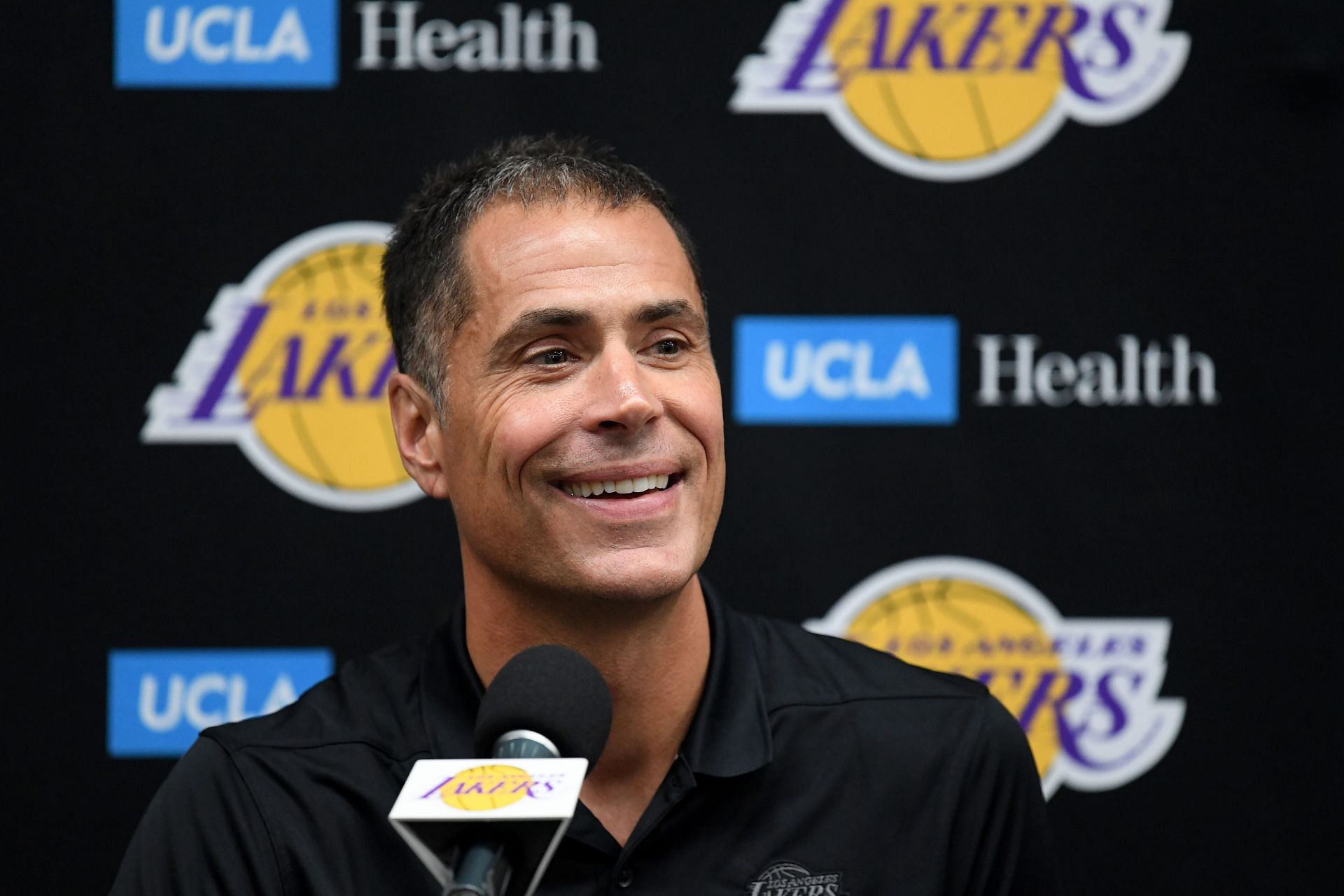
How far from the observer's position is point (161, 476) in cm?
174

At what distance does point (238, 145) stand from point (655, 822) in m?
1.08

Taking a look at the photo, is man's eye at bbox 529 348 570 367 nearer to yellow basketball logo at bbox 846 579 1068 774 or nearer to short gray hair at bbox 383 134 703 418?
short gray hair at bbox 383 134 703 418

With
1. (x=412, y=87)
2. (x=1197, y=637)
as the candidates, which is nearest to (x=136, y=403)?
(x=412, y=87)

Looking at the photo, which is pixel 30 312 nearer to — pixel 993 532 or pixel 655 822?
pixel 655 822

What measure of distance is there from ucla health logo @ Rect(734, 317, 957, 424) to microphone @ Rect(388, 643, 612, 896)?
949 millimetres

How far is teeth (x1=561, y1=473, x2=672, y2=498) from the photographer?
47.2 inches

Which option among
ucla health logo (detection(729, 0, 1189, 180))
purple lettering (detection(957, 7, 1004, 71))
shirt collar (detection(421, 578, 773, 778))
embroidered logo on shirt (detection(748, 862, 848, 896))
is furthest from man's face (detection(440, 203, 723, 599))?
purple lettering (detection(957, 7, 1004, 71))

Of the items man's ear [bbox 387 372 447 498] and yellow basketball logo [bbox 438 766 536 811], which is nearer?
yellow basketball logo [bbox 438 766 536 811]

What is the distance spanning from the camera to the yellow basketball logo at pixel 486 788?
0.71 metres

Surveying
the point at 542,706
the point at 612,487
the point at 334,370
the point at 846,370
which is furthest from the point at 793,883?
the point at 334,370

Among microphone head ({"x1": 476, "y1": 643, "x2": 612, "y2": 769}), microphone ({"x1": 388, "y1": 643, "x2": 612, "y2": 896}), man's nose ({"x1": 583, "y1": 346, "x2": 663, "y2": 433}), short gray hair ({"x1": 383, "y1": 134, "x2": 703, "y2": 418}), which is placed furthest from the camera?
short gray hair ({"x1": 383, "y1": 134, "x2": 703, "y2": 418})

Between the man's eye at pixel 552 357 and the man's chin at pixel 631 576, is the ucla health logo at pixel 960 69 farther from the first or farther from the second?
the man's chin at pixel 631 576

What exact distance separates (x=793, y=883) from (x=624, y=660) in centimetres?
26

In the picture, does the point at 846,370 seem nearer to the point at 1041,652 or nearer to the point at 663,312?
the point at 1041,652
